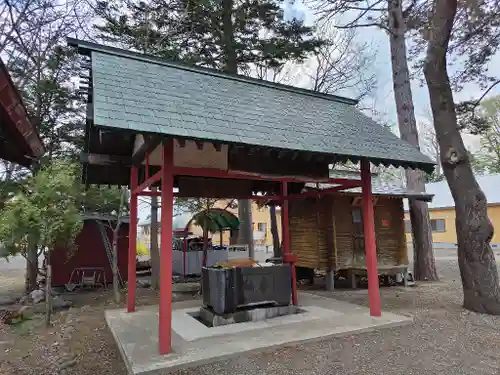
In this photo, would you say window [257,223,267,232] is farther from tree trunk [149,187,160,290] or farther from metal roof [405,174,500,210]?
tree trunk [149,187,160,290]

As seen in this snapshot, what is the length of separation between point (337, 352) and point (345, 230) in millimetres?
4974

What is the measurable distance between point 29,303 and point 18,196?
3080mm

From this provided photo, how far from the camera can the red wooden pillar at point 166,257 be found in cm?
400

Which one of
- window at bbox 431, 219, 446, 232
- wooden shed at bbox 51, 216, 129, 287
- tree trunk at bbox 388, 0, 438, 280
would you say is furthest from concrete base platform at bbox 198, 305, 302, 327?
window at bbox 431, 219, 446, 232

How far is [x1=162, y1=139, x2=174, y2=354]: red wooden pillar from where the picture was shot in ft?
13.1

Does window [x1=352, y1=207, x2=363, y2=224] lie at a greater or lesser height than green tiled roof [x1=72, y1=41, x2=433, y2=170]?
lesser

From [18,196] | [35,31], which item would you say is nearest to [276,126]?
[18,196]

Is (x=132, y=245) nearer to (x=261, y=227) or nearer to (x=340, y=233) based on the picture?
(x=340, y=233)

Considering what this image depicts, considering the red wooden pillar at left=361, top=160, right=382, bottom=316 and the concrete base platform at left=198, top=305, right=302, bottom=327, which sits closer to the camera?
the concrete base platform at left=198, top=305, right=302, bottom=327

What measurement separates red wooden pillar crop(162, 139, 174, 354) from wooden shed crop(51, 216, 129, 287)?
243 inches

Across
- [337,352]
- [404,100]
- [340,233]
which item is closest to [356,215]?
[340,233]

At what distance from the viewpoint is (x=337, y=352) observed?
416cm

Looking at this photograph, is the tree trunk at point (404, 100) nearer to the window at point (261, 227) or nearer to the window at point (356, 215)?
the window at point (356, 215)

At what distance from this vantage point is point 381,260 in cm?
914
